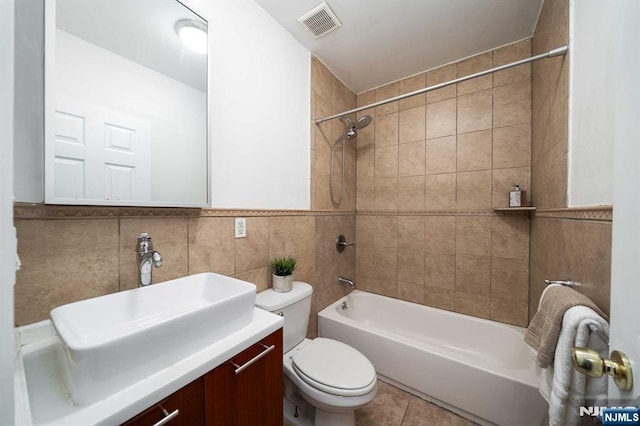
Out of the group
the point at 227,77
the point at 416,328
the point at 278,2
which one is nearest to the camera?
the point at 227,77

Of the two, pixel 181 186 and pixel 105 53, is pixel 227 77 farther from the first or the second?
pixel 181 186

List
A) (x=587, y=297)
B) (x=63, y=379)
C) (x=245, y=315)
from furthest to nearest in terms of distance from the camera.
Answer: (x=245, y=315) < (x=587, y=297) < (x=63, y=379)

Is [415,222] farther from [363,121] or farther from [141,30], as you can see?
[141,30]

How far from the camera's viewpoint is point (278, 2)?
54.7 inches

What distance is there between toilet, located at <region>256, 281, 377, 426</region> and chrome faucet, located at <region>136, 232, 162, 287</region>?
531 mm

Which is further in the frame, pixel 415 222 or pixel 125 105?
pixel 415 222

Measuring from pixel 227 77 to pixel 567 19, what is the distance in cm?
162

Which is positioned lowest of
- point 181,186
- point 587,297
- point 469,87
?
point 587,297

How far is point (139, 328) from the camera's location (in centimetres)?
60

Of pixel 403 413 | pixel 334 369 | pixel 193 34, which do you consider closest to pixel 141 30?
pixel 193 34

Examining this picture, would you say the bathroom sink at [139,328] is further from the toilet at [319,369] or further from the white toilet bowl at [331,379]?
the white toilet bowl at [331,379]

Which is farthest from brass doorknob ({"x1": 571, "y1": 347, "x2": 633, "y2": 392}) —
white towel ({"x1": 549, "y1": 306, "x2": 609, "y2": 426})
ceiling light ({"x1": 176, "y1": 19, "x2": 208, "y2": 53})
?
ceiling light ({"x1": 176, "y1": 19, "x2": 208, "y2": 53})

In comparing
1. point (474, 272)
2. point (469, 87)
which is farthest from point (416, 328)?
point (469, 87)

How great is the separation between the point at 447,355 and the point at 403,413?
1.51 ft
